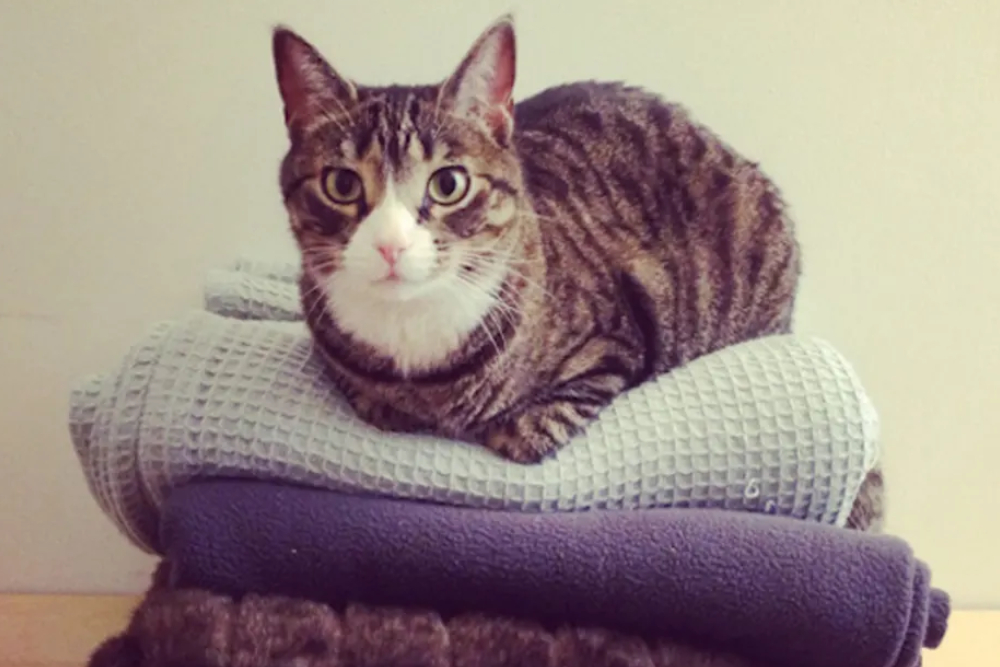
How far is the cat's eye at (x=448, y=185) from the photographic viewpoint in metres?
0.54

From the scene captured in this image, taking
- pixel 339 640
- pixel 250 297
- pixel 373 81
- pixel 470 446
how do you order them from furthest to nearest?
1. pixel 373 81
2. pixel 250 297
3. pixel 470 446
4. pixel 339 640

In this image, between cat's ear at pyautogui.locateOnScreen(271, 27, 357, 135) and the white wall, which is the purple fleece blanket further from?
the white wall

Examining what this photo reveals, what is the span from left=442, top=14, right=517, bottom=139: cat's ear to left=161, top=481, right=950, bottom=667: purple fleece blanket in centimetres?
23

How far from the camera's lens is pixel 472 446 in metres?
0.56

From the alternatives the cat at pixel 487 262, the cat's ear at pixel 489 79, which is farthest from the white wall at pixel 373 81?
the cat's ear at pixel 489 79

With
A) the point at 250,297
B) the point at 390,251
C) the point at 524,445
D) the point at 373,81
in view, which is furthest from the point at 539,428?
the point at 373,81

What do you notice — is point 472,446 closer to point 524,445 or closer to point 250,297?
point 524,445

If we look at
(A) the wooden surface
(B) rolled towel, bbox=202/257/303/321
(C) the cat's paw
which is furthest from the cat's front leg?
(A) the wooden surface

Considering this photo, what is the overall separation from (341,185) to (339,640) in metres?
0.24

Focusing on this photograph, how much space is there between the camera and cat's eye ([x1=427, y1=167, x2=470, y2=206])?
0.54m

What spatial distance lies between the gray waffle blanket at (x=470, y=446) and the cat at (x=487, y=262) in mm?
24

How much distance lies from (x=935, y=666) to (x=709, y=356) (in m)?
0.35

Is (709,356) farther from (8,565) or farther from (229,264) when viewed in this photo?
(8,565)

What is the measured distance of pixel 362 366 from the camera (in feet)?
1.88
